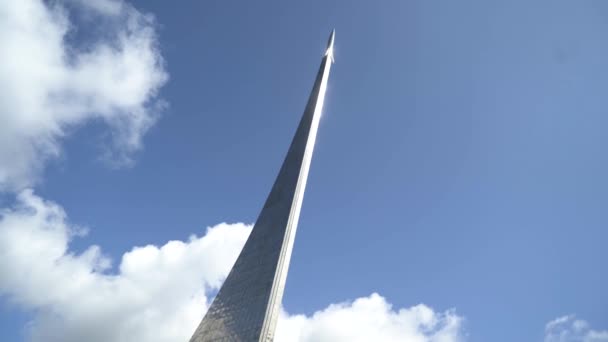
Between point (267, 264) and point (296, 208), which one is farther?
point (296, 208)

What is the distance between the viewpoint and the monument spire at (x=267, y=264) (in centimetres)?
977

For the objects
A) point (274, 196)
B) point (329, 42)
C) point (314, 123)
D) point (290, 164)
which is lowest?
point (274, 196)

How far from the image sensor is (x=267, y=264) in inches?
430

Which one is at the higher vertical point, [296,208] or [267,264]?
[296,208]

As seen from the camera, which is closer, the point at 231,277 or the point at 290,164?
the point at 231,277

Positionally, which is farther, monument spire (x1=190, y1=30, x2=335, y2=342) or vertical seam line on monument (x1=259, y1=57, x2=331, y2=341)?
monument spire (x1=190, y1=30, x2=335, y2=342)

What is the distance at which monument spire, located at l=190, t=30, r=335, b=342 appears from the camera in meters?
9.77

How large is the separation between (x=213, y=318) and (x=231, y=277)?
1.46 m

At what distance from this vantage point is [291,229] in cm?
1114

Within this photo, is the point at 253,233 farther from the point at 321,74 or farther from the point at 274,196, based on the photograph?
the point at 321,74

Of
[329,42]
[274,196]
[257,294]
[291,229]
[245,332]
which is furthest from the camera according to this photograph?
[329,42]

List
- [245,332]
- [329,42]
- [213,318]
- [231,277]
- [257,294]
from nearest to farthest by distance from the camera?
1. [245,332]
2. [257,294]
3. [213,318]
4. [231,277]
5. [329,42]

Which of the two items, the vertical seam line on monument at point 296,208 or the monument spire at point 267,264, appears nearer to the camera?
the vertical seam line on monument at point 296,208

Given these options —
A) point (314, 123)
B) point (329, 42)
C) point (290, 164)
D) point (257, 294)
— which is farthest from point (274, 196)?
point (329, 42)
